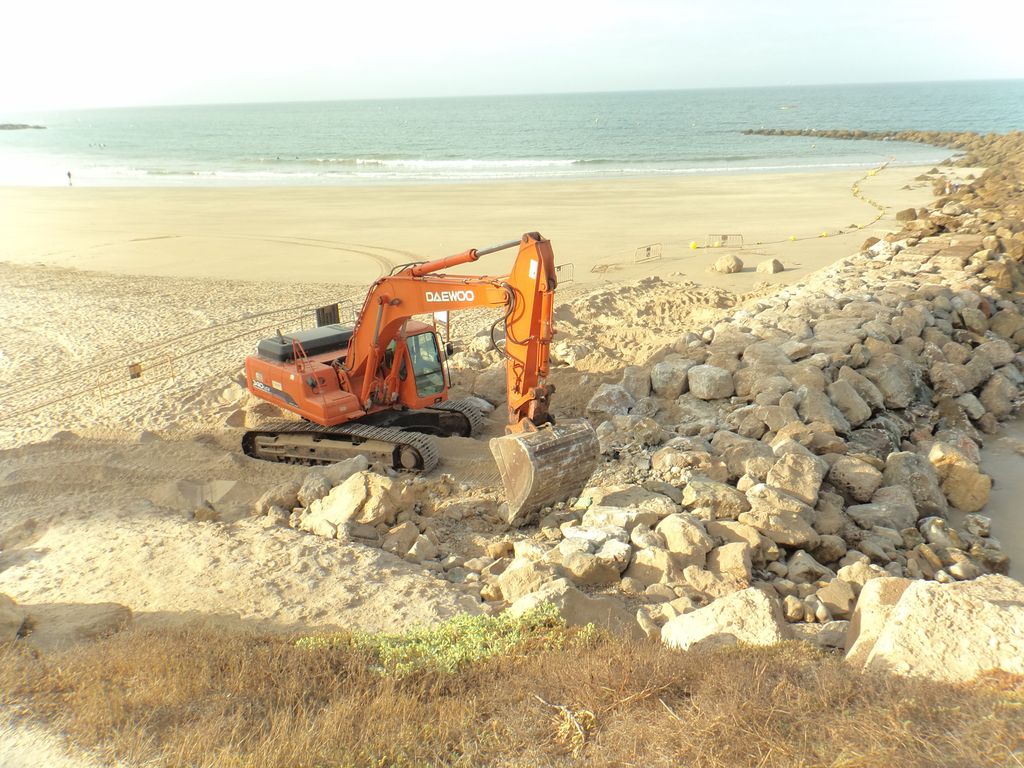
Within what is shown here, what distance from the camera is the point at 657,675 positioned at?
4820 millimetres

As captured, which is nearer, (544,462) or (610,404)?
(544,462)

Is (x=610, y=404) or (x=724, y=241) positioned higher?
(x=724, y=241)

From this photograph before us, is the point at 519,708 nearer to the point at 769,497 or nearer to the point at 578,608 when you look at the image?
the point at 578,608

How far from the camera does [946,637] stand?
4.96 m

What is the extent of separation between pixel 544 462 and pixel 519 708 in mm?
3260

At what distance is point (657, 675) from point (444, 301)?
5.55 m

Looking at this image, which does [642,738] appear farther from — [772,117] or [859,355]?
[772,117]

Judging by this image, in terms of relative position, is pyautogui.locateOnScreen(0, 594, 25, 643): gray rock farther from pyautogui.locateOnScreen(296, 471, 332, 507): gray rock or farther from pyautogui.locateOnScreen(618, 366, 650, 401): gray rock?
pyautogui.locateOnScreen(618, 366, 650, 401): gray rock

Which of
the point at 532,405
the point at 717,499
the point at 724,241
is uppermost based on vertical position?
the point at 532,405

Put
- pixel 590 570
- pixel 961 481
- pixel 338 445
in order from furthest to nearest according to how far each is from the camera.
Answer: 1. pixel 338 445
2. pixel 961 481
3. pixel 590 570

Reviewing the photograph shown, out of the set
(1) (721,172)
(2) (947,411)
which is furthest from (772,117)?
(2) (947,411)

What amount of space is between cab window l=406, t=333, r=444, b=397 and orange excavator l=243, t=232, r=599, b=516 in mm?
15

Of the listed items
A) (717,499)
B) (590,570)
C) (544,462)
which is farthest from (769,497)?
(544,462)

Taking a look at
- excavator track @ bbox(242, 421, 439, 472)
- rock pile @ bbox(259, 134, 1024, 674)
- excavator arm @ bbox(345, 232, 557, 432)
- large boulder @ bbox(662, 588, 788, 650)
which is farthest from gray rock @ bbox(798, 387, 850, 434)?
excavator track @ bbox(242, 421, 439, 472)
